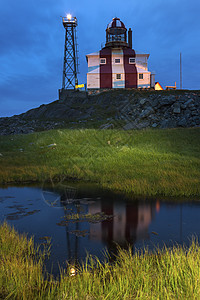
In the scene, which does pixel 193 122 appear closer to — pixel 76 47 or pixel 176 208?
pixel 176 208

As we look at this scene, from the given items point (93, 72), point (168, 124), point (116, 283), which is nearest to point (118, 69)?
point (93, 72)

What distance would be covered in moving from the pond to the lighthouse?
40.8 meters

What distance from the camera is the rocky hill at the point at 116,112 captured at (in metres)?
30.2

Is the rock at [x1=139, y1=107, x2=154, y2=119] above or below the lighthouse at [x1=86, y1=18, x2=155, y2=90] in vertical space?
below

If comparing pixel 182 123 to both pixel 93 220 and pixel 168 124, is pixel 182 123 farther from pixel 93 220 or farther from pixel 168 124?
pixel 93 220

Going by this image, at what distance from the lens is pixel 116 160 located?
650 inches

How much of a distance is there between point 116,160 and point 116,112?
21.8 m

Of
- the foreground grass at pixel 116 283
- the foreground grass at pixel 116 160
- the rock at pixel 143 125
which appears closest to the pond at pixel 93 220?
the foreground grass at pixel 116 283

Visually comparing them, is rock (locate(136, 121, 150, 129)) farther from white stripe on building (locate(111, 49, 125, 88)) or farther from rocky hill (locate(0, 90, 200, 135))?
white stripe on building (locate(111, 49, 125, 88))

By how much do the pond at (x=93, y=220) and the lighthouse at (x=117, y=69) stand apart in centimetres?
4078

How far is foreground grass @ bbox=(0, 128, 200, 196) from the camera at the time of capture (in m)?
11.9

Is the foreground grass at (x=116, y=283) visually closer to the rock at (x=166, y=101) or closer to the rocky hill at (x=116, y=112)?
the rocky hill at (x=116, y=112)

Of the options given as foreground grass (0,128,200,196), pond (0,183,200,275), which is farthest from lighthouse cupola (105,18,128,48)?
pond (0,183,200,275)

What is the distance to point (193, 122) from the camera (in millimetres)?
28719
